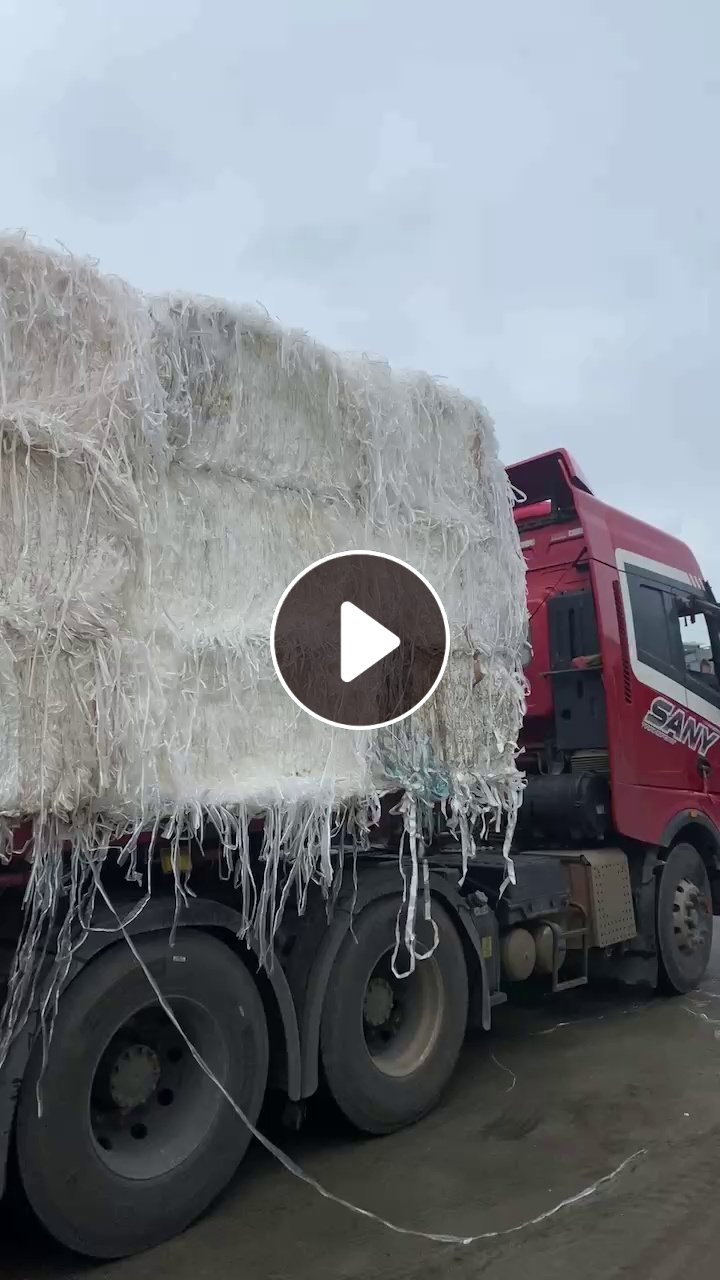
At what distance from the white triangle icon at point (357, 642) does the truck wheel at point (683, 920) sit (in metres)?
3.57

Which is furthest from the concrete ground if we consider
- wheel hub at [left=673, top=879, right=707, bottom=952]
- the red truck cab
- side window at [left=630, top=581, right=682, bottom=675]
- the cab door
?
side window at [left=630, top=581, right=682, bottom=675]

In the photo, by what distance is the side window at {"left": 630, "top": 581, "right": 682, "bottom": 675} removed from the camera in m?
6.63

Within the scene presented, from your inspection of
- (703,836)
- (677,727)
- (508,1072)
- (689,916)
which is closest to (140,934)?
(508,1072)

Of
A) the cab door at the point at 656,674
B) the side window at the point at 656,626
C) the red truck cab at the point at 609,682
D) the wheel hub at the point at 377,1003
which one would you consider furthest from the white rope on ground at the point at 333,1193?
the side window at the point at 656,626

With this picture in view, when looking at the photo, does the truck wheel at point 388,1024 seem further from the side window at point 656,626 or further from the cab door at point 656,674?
the side window at point 656,626

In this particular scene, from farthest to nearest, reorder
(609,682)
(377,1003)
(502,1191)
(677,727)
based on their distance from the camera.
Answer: (677,727)
(609,682)
(377,1003)
(502,1191)

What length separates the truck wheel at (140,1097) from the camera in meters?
3.16

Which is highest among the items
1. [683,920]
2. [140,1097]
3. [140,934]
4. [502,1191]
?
[140,934]

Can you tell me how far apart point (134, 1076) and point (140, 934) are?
1.76 ft

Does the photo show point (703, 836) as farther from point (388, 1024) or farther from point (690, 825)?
point (388, 1024)

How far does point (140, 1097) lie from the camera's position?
3533 mm

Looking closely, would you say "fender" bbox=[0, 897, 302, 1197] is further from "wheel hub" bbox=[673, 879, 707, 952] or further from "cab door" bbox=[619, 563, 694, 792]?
"wheel hub" bbox=[673, 879, 707, 952]

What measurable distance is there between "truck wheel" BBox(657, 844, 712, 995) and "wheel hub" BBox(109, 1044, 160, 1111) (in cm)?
404

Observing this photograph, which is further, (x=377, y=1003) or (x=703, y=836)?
(x=703, y=836)
